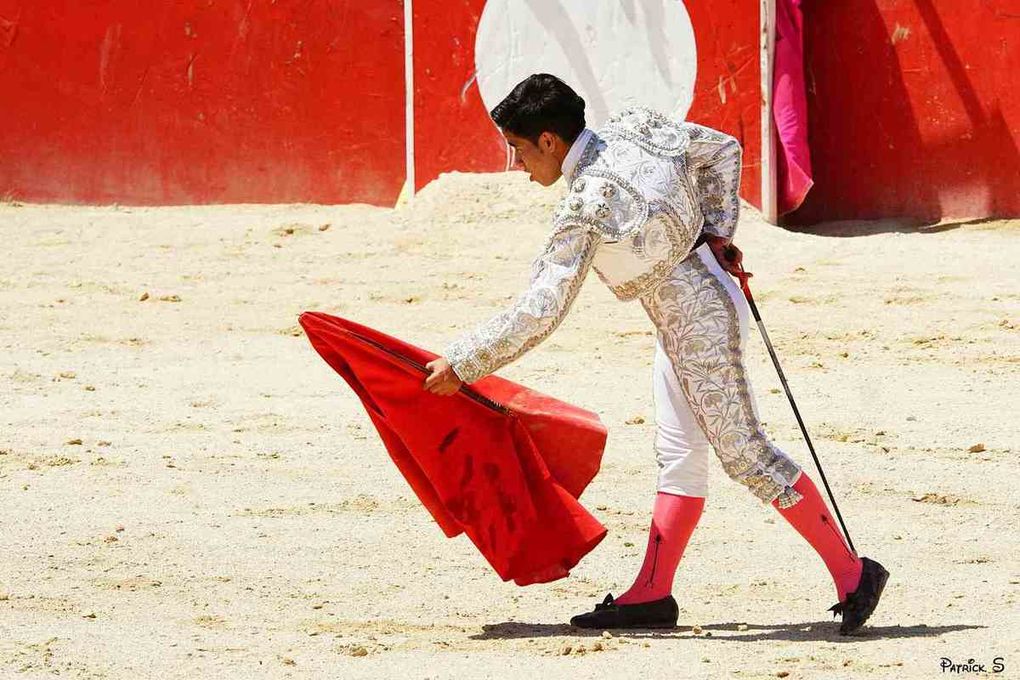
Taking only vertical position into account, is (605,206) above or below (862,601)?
above

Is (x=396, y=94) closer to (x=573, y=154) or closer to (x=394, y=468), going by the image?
(x=394, y=468)

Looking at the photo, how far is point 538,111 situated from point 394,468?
7.33ft

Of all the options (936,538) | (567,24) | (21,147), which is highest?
(567,24)

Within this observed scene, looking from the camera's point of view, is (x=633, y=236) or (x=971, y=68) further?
(x=971, y=68)

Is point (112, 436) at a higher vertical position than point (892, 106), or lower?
lower

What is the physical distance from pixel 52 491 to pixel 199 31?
578 cm

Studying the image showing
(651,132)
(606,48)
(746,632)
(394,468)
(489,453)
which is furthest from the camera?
(606,48)

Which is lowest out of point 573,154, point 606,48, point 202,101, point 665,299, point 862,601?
point 862,601

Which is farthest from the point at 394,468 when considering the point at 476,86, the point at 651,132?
the point at 476,86

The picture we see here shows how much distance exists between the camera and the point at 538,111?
142 inches

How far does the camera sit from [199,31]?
10.5m

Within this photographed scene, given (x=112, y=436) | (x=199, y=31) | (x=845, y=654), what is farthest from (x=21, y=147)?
(x=845, y=654)

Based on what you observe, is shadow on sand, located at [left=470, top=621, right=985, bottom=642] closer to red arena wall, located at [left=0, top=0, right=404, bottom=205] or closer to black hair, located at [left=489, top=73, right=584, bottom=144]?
black hair, located at [left=489, top=73, right=584, bottom=144]

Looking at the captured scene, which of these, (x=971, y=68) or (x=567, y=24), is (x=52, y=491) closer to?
(x=567, y=24)
